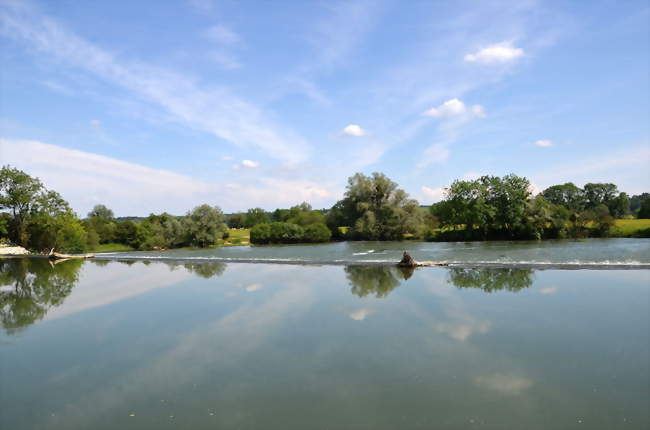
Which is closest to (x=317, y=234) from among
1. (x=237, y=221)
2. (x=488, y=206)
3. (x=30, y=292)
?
(x=488, y=206)

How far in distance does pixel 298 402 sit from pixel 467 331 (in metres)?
4.95

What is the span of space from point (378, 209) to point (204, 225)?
22163mm

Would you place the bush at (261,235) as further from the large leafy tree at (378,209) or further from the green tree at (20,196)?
the green tree at (20,196)

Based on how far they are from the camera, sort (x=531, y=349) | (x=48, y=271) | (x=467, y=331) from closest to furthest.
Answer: (x=531, y=349) → (x=467, y=331) → (x=48, y=271)

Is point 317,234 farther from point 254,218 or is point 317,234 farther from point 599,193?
point 599,193

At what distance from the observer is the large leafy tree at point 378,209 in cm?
4691

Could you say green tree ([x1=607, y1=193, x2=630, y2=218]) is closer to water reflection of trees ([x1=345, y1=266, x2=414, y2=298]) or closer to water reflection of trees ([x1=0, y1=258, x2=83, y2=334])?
water reflection of trees ([x1=345, y1=266, x2=414, y2=298])

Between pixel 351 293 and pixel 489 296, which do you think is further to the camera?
pixel 351 293

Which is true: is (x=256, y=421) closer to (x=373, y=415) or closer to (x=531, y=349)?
(x=373, y=415)

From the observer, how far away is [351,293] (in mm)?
14625

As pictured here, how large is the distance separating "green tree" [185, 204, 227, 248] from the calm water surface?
3254cm

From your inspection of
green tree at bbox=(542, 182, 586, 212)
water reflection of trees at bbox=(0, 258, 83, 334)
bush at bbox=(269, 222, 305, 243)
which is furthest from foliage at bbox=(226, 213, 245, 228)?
water reflection of trees at bbox=(0, 258, 83, 334)

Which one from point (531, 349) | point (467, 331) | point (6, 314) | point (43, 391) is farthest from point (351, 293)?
point (6, 314)

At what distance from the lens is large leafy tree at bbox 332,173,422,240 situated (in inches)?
1847
